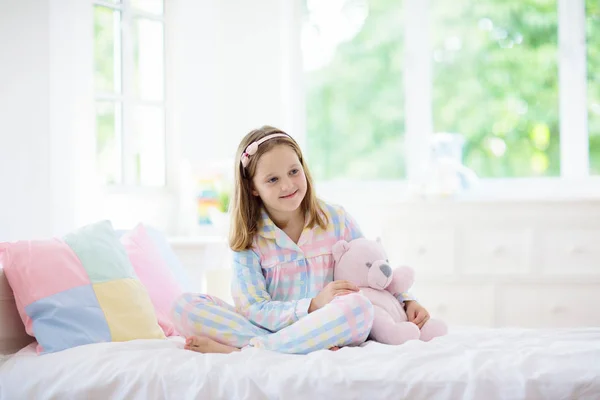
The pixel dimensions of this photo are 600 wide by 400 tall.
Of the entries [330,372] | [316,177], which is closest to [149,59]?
[316,177]

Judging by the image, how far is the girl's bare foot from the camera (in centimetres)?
176

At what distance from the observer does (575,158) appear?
3.67 m

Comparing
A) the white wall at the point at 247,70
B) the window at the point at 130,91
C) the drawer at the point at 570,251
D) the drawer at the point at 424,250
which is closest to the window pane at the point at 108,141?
the window at the point at 130,91

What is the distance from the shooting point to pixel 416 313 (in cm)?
197

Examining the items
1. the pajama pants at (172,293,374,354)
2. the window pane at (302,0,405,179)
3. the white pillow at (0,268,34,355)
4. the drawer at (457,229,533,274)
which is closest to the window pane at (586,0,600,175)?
the drawer at (457,229,533,274)

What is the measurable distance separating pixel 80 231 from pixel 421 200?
1692 millimetres

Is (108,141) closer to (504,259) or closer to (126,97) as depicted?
(126,97)

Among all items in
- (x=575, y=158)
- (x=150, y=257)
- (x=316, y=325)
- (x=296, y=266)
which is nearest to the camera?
(x=316, y=325)

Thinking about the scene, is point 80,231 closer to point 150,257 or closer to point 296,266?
point 150,257

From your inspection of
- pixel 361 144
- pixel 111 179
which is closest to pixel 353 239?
pixel 111 179

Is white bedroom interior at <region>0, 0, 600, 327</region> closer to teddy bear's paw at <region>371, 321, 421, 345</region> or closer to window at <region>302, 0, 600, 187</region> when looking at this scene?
window at <region>302, 0, 600, 187</region>

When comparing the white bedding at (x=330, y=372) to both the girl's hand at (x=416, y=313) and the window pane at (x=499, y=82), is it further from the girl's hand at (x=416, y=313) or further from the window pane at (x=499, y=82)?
the window pane at (x=499, y=82)

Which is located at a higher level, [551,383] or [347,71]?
[347,71]

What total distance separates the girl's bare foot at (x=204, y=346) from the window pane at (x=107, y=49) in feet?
5.64
